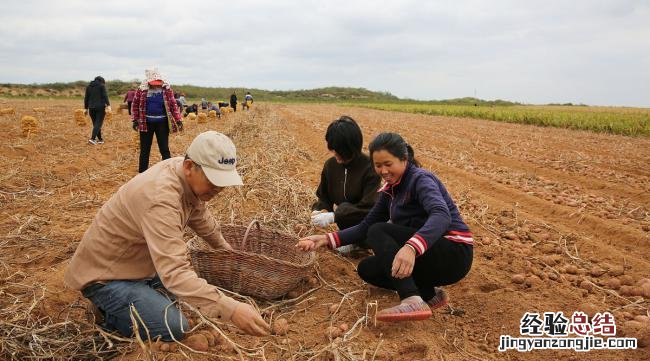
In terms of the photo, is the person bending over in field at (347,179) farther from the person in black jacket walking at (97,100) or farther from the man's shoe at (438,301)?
the person in black jacket walking at (97,100)

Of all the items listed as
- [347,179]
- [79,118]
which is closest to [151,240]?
[347,179]

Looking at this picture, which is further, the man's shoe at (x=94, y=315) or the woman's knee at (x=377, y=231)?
the woman's knee at (x=377, y=231)

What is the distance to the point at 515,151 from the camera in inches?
395

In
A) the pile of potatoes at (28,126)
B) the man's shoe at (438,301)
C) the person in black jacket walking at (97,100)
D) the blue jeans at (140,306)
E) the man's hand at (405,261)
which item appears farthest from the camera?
the pile of potatoes at (28,126)

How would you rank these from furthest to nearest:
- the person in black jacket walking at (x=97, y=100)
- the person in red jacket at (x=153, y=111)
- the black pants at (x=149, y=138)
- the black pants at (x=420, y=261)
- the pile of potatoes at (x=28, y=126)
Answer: the pile of potatoes at (x=28, y=126)
the person in black jacket walking at (x=97, y=100)
the black pants at (x=149, y=138)
the person in red jacket at (x=153, y=111)
the black pants at (x=420, y=261)

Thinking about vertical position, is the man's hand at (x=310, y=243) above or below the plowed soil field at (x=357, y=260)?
above

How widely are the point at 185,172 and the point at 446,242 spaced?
1472 millimetres

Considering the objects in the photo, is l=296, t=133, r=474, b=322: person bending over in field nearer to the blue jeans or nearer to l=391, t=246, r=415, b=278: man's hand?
l=391, t=246, r=415, b=278: man's hand

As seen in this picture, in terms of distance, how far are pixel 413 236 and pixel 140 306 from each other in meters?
1.40

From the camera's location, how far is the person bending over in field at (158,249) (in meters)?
1.94

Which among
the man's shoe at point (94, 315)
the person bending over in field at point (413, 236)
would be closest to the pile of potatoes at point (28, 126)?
the man's shoe at point (94, 315)

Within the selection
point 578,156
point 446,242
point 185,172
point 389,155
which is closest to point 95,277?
point 185,172

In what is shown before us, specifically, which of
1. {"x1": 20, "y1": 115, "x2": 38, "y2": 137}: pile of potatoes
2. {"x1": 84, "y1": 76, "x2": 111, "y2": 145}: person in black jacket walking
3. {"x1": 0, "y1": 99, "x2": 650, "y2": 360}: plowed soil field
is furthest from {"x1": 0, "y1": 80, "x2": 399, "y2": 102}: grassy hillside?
{"x1": 0, "y1": 99, "x2": 650, "y2": 360}: plowed soil field

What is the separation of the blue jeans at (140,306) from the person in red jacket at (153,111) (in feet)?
13.1
